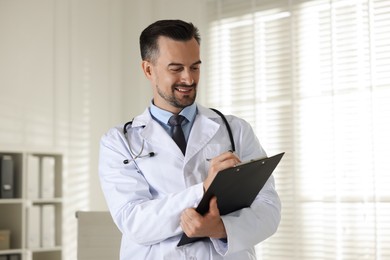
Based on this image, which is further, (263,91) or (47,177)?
(263,91)

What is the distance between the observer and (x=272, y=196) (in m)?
1.76

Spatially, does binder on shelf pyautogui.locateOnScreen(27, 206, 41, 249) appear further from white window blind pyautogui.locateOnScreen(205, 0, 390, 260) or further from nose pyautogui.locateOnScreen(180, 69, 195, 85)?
nose pyautogui.locateOnScreen(180, 69, 195, 85)

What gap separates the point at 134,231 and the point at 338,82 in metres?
2.54

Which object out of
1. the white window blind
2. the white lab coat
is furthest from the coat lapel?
the white window blind

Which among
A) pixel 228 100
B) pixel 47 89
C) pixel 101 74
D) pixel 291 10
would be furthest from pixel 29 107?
pixel 291 10

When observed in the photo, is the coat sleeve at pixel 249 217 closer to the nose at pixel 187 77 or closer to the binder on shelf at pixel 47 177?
the nose at pixel 187 77

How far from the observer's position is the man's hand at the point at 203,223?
60.5 inches

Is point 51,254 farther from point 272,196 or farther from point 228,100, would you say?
point 272,196

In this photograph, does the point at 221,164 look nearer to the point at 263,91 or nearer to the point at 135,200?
the point at 135,200

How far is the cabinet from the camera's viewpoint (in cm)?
394

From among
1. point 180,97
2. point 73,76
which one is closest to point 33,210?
point 73,76

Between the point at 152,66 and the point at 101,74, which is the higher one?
the point at 101,74

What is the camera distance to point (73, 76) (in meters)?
4.64

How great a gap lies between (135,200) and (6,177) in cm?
237
